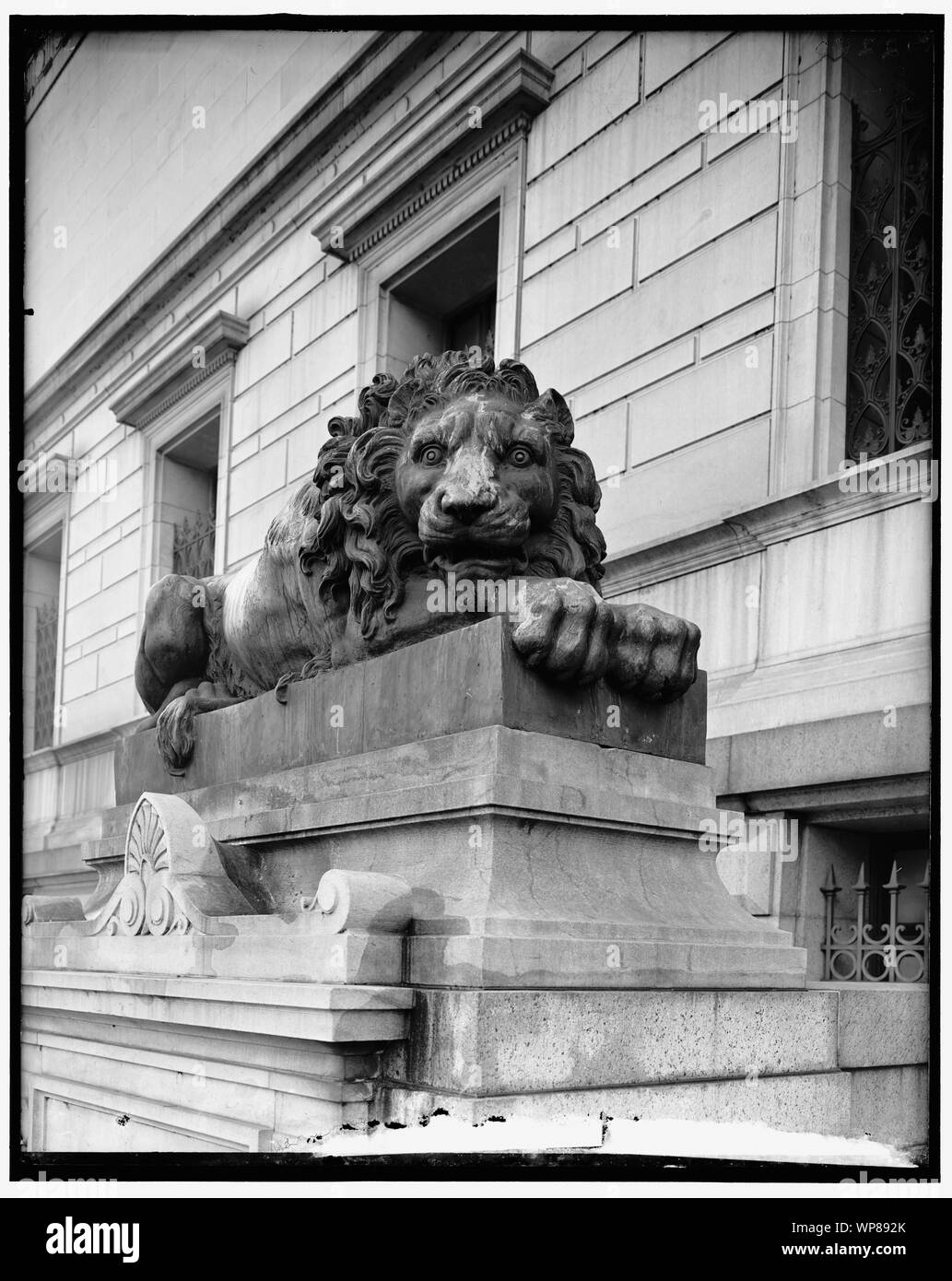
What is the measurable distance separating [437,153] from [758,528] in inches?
236

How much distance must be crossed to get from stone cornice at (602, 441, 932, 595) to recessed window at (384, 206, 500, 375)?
4231 millimetres

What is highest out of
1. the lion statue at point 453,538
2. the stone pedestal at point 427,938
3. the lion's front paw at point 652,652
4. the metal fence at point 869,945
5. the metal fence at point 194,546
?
the metal fence at point 194,546

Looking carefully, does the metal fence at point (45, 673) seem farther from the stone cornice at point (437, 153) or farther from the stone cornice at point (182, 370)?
the stone cornice at point (437, 153)

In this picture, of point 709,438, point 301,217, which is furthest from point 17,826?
point 301,217

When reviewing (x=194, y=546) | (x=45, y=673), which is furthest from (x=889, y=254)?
(x=45, y=673)

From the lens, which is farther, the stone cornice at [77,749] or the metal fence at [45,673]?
the metal fence at [45,673]

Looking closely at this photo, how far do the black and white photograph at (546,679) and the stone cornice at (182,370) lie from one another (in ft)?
7.98

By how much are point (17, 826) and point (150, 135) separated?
11.9m

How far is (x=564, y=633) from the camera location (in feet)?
16.8

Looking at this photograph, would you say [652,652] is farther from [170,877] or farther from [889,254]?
[889,254]

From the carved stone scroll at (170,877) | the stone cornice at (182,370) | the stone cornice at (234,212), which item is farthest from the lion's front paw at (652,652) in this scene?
the stone cornice at (182,370)

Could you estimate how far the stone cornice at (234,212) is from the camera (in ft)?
43.3

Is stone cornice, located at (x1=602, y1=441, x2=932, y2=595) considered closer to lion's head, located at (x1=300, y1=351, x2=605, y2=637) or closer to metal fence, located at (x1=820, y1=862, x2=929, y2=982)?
metal fence, located at (x1=820, y1=862, x2=929, y2=982)

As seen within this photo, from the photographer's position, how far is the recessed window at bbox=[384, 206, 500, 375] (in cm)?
1352
